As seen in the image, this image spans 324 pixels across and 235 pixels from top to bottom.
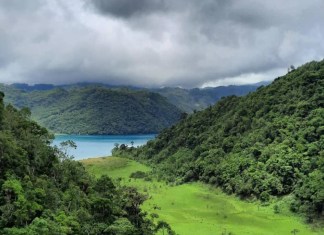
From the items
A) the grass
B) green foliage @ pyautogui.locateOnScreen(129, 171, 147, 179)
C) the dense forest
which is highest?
the dense forest

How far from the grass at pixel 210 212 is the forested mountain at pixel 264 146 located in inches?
105

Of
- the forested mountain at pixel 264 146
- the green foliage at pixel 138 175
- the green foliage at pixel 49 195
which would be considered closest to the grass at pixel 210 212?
the forested mountain at pixel 264 146

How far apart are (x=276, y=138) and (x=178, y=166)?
91.8 ft

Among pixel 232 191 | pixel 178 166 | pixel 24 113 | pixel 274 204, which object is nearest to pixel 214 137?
pixel 178 166

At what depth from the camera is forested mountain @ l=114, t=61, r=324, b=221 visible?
231 feet

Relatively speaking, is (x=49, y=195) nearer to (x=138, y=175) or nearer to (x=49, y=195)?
(x=49, y=195)

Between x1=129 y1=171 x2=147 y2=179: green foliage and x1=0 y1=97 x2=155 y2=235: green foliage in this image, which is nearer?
x1=0 y1=97 x2=155 y2=235: green foliage

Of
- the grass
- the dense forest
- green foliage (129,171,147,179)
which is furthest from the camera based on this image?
green foliage (129,171,147,179)

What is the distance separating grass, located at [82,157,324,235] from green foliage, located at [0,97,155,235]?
1316cm

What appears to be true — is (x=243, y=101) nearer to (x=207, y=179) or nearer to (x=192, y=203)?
(x=207, y=179)

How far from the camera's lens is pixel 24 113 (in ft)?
188

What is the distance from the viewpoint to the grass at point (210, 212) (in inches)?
2207

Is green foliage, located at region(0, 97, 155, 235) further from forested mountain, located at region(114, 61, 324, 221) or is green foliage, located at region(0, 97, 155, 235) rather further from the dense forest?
forested mountain, located at region(114, 61, 324, 221)

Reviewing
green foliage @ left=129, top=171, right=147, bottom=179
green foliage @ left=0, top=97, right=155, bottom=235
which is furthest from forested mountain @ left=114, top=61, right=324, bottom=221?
green foliage @ left=0, top=97, right=155, bottom=235
